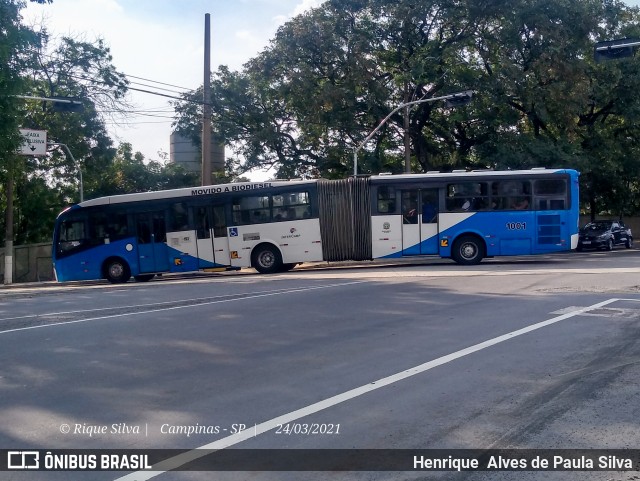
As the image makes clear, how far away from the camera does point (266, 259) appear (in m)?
26.6

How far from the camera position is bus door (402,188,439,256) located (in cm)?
2592

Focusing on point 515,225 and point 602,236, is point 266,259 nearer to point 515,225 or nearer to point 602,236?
point 515,225

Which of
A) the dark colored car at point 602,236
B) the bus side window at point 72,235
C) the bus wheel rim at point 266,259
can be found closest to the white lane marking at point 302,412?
the bus wheel rim at point 266,259

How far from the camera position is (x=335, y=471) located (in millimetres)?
5922

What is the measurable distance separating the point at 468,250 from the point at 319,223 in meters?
5.22

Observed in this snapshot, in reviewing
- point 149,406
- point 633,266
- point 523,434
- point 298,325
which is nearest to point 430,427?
point 523,434

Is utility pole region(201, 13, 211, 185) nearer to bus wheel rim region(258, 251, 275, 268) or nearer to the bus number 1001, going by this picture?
bus wheel rim region(258, 251, 275, 268)

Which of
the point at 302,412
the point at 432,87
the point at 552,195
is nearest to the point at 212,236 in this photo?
the point at 552,195

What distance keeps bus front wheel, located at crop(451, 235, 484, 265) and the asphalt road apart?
9.31 meters

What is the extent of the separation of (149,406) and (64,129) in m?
33.2

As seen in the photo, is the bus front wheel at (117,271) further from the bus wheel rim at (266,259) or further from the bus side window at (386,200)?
the bus side window at (386,200)

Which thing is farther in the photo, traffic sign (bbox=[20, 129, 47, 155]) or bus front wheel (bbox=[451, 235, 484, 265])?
traffic sign (bbox=[20, 129, 47, 155])

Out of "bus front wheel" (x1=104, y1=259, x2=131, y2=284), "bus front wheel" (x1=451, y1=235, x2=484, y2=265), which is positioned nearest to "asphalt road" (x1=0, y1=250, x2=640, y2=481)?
"bus front wheel" (x1=451, y1=235, x2=484, y2=265)

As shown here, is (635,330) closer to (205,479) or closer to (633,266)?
(205,479)
